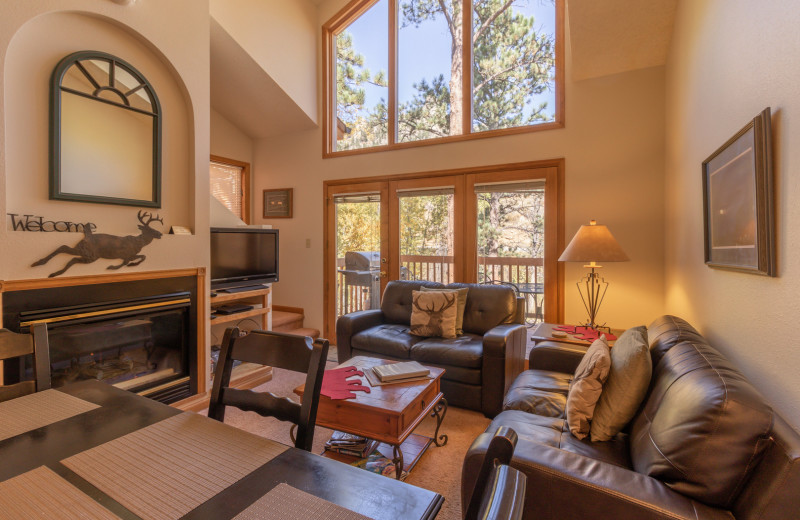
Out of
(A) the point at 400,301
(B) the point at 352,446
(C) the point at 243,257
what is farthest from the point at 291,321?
(B) the point at 352,446

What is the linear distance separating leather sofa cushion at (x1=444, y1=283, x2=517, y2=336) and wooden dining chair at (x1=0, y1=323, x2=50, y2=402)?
2735 millimetres

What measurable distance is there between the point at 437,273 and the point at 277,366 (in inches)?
119

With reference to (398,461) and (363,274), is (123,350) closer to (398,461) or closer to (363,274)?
(398,461)

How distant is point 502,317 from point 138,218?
2867 millimetres

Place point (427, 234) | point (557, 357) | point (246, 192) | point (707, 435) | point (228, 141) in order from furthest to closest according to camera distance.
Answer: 1. point (246, 192)
2. point (228, 141)
3. point (427, 234)
4. point (557, 357)
5. point (707, 435)

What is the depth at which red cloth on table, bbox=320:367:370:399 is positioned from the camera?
195 centimetres

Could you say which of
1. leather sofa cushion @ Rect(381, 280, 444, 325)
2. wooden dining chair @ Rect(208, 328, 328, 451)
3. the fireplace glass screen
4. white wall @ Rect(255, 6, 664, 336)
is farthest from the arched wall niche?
white wall @ Rect(255, 6, 664, 336)

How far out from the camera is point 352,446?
2127mm

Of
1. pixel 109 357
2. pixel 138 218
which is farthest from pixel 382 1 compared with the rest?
pixel 109 357

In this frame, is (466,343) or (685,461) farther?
(466,343)

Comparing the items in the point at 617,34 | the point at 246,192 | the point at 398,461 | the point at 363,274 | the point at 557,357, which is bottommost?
the point at 398,461

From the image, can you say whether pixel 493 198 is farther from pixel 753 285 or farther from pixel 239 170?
pixel 239 170

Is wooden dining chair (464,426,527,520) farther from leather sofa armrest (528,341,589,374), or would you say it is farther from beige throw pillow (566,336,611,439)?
leather sofa armrest (528,341,589,374)

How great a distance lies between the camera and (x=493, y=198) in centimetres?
376
